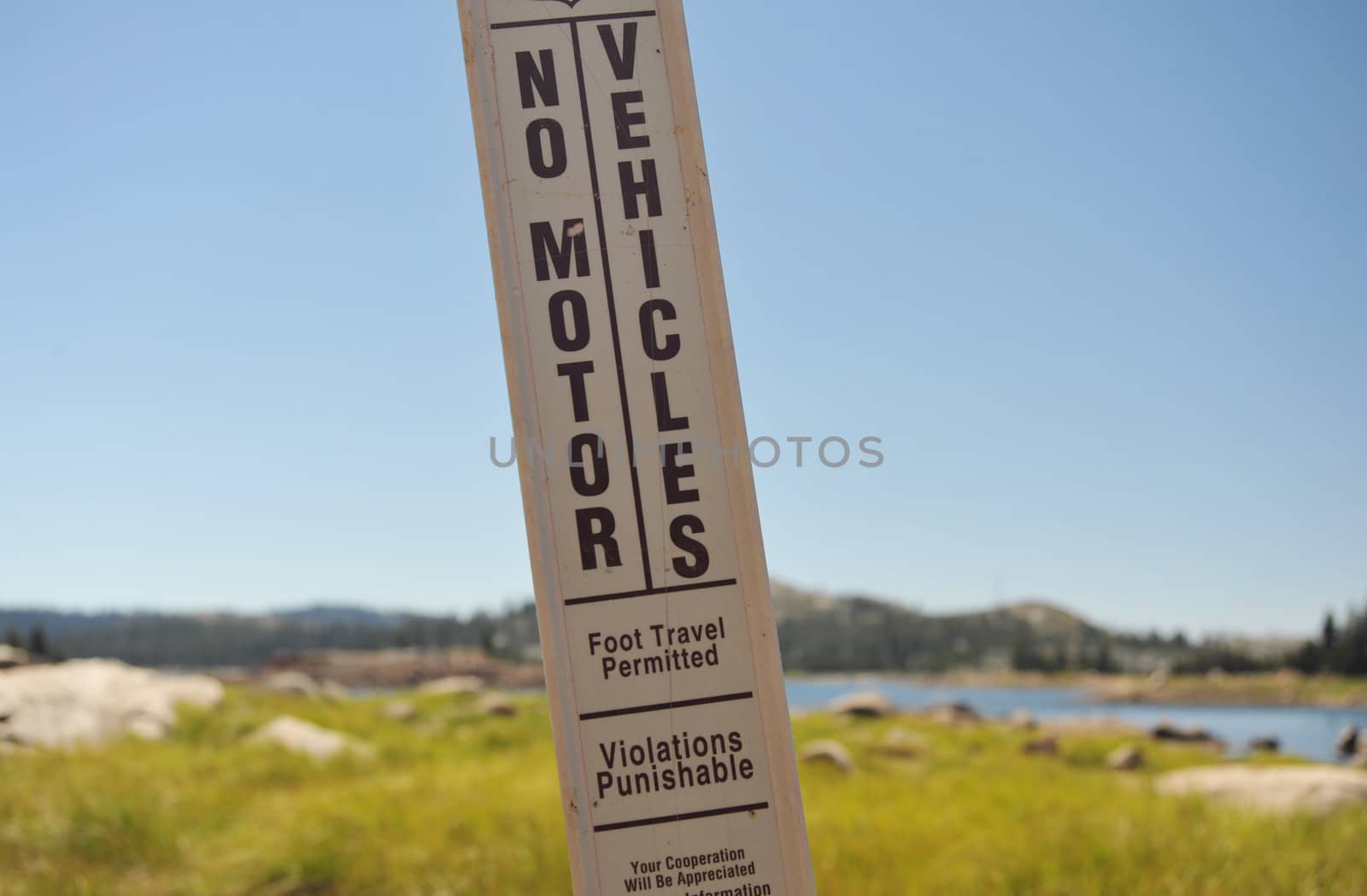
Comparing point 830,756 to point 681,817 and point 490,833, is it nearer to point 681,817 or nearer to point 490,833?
point 490,833

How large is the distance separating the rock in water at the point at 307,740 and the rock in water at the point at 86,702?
988mm

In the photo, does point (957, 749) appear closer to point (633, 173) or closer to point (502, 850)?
point (502, 850)

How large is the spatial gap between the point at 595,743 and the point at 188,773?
22.2ft

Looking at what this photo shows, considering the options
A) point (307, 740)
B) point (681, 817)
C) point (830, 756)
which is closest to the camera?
point (681, 817)

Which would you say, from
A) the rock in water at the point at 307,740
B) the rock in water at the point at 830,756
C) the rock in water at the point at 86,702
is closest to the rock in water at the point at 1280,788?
the rock in water at the point at 830,756

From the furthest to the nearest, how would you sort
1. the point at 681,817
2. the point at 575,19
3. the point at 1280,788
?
the point at 1280,788
the point at 575,19
the point at 681,817

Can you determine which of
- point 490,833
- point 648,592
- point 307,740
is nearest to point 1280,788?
point 490,833

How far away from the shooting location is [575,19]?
2053 mm

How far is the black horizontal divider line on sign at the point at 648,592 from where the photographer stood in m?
1.92

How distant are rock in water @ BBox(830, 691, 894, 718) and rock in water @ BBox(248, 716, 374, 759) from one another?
18.7ft

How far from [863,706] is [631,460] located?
35.4 feet

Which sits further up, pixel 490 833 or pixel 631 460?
pixel 631 460

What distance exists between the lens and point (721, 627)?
1932mm

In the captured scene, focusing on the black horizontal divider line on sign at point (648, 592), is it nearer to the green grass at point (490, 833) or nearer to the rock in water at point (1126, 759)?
the green grass at point (490, 833)
